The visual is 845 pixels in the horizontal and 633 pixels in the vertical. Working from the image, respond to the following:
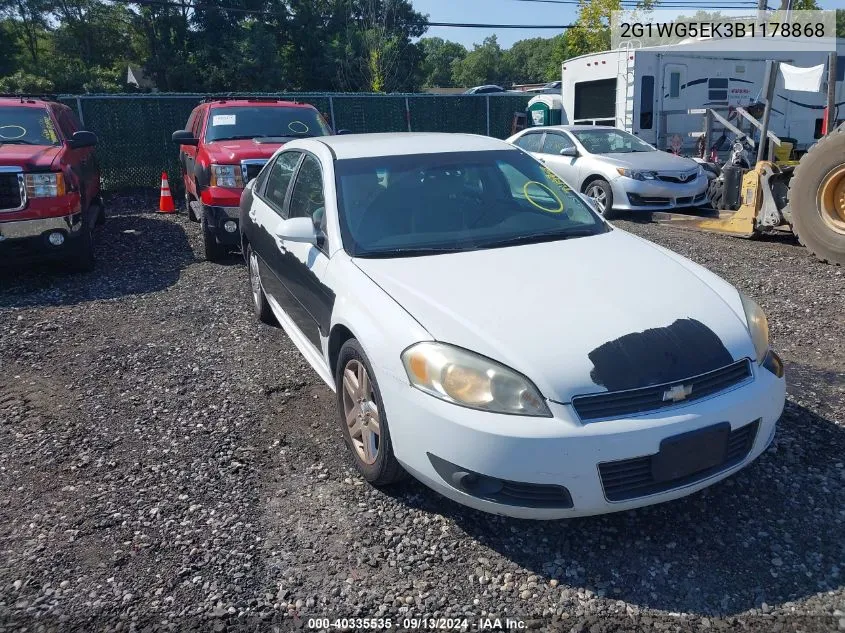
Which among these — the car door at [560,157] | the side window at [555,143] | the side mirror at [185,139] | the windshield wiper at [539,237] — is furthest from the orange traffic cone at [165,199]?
the windshield wiper at [539,237]

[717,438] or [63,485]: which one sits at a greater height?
[717,438]

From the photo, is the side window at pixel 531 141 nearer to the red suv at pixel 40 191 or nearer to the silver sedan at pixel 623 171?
the silver sedan at pixel 623 171

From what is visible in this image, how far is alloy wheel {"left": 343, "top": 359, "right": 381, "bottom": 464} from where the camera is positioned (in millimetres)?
3160

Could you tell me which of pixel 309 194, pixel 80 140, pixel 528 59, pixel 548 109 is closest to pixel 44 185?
pixel 80 140

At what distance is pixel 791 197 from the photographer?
7.27 m

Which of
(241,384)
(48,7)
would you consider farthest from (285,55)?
(241,384)

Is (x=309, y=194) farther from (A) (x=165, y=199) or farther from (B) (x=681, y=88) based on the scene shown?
(B) (x=681, y=88)

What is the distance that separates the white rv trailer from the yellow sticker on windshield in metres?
10.1

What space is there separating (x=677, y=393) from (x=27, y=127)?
8175 mm

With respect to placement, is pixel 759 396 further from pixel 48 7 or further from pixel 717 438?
pixel 48 7

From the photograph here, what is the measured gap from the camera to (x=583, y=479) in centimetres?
255

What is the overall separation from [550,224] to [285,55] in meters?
35.8

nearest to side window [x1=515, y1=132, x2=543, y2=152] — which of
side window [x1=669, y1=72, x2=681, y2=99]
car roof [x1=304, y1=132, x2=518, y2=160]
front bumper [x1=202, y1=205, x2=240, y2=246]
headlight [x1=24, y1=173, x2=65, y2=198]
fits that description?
side window [x1=669, y1=72, x2=681, y2=99]

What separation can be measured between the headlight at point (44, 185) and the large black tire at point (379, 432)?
5.07 meters
